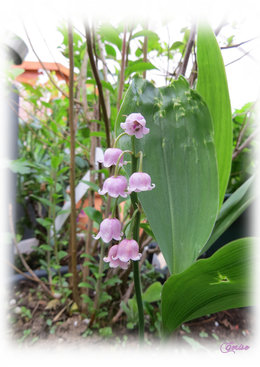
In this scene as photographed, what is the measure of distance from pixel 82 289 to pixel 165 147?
63cm

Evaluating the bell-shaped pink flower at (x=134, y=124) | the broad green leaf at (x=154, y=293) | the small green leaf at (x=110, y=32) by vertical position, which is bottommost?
the broad green leaf at (x=154, y=293)

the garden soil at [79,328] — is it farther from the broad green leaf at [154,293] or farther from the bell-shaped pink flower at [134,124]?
the bell-shaped pink flower at [134,124]

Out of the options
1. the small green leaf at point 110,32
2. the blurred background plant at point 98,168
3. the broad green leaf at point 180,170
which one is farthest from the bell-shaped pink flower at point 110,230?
the small green leaf at point 110,32

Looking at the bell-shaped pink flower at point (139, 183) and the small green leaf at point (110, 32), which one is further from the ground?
the small green leaf at point (110, 32)

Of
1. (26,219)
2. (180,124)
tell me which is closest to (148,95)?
(180,124)

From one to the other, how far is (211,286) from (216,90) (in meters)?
0.34

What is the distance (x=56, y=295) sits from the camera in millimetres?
809

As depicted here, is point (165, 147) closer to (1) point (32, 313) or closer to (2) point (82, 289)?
(2) point (82, 289)

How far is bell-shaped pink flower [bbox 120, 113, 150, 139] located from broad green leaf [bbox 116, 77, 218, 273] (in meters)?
0.10

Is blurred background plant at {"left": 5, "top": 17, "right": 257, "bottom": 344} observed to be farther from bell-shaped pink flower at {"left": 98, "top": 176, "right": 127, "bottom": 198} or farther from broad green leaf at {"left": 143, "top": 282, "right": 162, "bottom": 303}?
bell-shaped pink flower at {"left": 98, "top": 176, "right": 127, "bottom": 198}

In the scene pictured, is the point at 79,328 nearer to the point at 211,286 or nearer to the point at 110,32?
the point at 211,286

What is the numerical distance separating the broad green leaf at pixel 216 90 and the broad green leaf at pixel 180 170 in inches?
2.2

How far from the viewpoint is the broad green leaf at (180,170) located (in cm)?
41

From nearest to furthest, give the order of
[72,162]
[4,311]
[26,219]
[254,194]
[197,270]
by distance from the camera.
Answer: [197,270], [254,194], [72,162], [4,311], [26,219]
